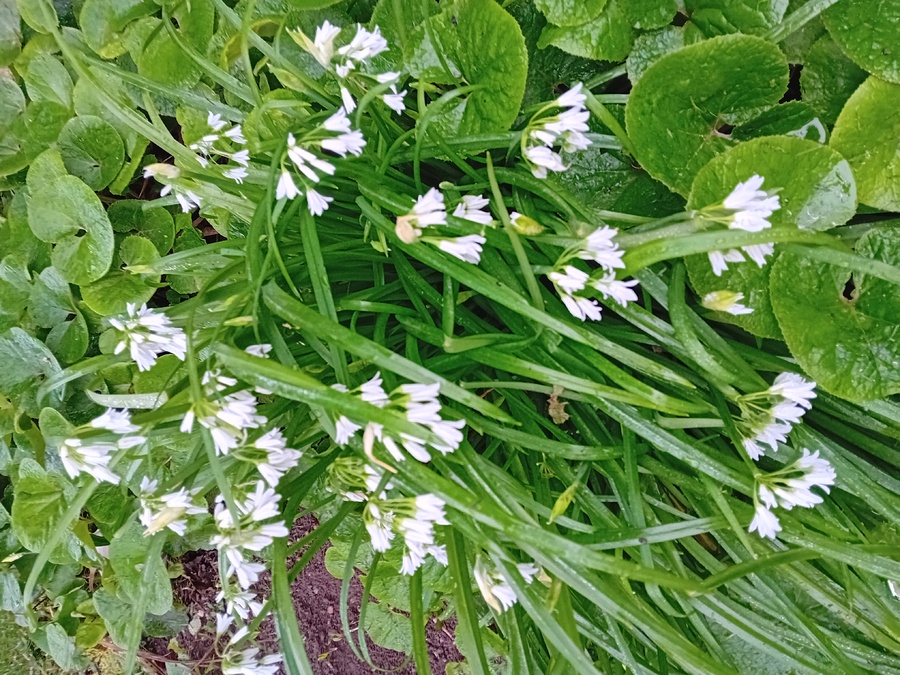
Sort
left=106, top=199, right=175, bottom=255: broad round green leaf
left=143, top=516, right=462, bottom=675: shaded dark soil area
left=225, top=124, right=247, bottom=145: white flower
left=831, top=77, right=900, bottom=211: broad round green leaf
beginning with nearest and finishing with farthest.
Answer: left=831, top=77, right=900, bottom=211: broad round green leaf < left=225, top=124, right=247, bottom=145: white flower < left=106, top=199, right=175, bottom=255: broad round green leaf < left=143, top=516, right=462, bottom=675: shaded dark soil area

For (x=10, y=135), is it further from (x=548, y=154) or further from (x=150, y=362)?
(x=548, y=154)

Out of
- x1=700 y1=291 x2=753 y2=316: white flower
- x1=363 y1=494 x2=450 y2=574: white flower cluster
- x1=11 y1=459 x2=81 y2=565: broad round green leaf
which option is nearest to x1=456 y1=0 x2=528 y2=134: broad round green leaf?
x1=700 y1=291 x2=753 y2=316: white flower

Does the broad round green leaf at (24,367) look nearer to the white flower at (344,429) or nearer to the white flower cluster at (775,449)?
the white flower at (344,429)

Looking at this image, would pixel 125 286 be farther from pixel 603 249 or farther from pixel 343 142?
pixel 603 249

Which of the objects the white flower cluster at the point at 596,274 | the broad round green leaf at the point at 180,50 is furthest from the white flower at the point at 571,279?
the broad round green leaf at the point at 180,50

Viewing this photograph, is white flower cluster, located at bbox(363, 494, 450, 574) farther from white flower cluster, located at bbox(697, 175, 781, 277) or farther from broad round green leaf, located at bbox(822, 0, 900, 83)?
broad round green leaf, located at bbox(822, 0, 900, 83)

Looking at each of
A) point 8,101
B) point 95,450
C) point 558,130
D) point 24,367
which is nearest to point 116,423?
point 95,450
